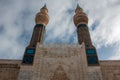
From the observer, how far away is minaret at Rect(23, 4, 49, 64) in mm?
9962

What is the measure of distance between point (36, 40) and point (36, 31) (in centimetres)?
125

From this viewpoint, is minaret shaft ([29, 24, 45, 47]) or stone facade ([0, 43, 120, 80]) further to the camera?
minaret shaft ([29, 24, 45, 47])

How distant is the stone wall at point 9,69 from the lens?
9.30 m

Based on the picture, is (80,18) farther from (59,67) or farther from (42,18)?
(59,67)

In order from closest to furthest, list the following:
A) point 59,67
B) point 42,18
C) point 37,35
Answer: point 59,67, point 37,35, point 42,18

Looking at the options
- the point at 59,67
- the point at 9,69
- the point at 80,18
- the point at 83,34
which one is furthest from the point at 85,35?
the point at 9,69

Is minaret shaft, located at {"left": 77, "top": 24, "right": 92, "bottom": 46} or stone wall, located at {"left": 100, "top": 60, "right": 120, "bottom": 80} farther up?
minaret shaft, located at {"left": 77, "top": 24, "right": 92, "bottom": 46}

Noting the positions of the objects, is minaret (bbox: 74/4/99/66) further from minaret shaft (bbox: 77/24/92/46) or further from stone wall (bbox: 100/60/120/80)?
stone wall (bbox: 100/60/120/80)

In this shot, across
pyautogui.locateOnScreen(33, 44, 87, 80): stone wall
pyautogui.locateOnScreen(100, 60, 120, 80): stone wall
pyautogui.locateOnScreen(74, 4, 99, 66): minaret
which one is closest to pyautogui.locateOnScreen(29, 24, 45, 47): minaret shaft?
pyautogui.locateOnScreen(33, 44, 87, 80): stone wall

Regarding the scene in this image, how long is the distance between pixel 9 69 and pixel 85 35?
5.79m

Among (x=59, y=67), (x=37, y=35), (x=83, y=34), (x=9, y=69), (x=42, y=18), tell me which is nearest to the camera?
(x=59, y=67)

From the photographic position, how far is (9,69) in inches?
381

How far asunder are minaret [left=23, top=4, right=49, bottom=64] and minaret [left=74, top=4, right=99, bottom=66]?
8.73 ft

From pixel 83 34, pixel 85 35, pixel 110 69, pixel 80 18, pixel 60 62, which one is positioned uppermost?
pixel 80 18
